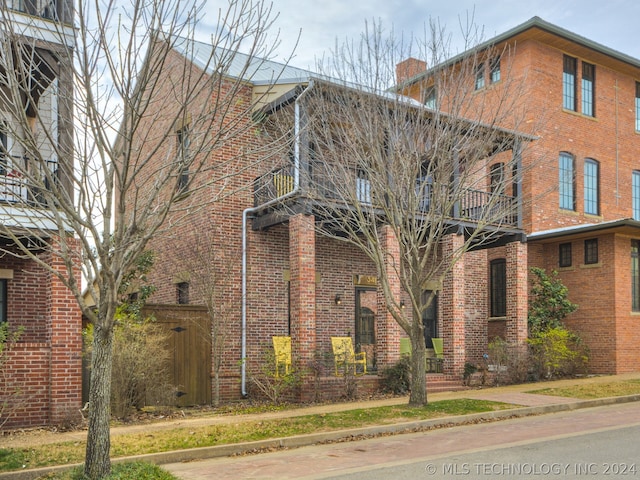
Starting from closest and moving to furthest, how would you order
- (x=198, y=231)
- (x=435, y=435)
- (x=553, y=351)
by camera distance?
(x=435, y=435)
(x=198, y=231)
(x=553, y=351)

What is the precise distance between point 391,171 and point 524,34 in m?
11.6

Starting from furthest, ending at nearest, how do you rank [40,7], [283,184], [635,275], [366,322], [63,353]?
[635,275] < [366,322] < [283,184] < [63,353] < [40,7]

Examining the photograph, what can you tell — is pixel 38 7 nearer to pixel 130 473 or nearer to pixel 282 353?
pixel 282 353

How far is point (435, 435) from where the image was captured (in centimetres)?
1115

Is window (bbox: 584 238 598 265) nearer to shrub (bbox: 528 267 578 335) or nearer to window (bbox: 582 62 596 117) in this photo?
shrub (bbox: 528 267 578 335)

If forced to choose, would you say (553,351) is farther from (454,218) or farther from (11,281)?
(11,281)

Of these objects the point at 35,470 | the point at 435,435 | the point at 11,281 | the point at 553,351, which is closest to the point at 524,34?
the point at 553,351

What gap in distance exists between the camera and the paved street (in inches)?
315

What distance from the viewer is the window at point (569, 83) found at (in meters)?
23.5

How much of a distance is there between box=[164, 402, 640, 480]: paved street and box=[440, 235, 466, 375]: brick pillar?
20.0ft

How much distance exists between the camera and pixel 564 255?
2195 centimetres

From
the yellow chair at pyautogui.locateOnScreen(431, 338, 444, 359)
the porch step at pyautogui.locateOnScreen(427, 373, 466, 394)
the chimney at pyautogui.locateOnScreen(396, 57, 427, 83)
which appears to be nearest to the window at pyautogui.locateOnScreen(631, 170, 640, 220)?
the yellow chair at pyautogui.locateOnScreen(431, 338, 444, 359)

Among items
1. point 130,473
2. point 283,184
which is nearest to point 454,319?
point 283,184

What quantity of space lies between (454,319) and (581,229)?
5.15m
